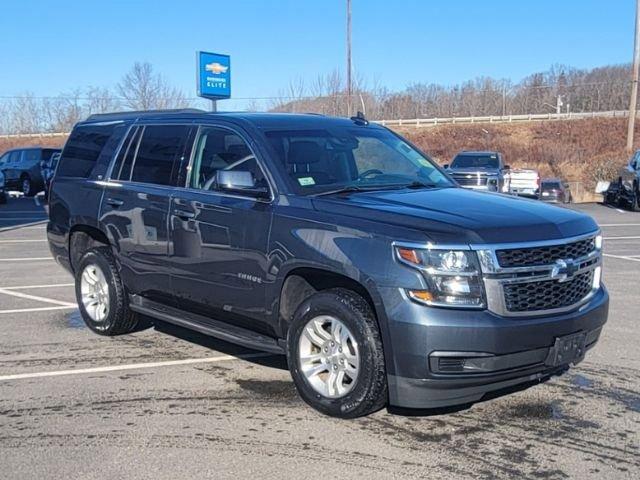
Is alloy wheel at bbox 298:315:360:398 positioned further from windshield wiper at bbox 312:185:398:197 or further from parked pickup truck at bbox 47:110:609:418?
windshield wiper at bbox 312:185:398:197

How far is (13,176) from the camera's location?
27.9 meters

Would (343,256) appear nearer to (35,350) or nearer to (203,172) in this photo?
(203,172)

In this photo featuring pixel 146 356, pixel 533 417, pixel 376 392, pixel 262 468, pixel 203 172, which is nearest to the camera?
pixel 262 468

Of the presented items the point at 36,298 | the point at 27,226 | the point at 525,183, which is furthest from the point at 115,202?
the point at 525,183

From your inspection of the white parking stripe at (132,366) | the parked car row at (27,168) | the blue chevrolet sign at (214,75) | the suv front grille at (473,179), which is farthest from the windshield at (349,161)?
the parked car row at (27,168)

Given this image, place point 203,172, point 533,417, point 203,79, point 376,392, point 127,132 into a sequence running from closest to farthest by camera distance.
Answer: point 376,392
point 533,417
point 203,172
point 127,132
point 203,79

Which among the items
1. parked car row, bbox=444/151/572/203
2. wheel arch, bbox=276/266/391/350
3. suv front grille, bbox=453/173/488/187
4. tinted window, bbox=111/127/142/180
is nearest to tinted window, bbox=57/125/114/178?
tinted window, bbox=111/127/142/180

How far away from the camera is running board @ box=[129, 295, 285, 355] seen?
513 cm

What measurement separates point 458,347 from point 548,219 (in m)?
1.06

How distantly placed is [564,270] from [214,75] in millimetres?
25310

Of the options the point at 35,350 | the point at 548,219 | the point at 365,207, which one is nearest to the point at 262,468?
the point at 365,207

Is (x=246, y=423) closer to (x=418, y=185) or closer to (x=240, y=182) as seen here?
(x=240, y=182)

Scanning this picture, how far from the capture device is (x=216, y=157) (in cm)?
565

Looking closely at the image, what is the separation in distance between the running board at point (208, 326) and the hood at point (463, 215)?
1.08m
